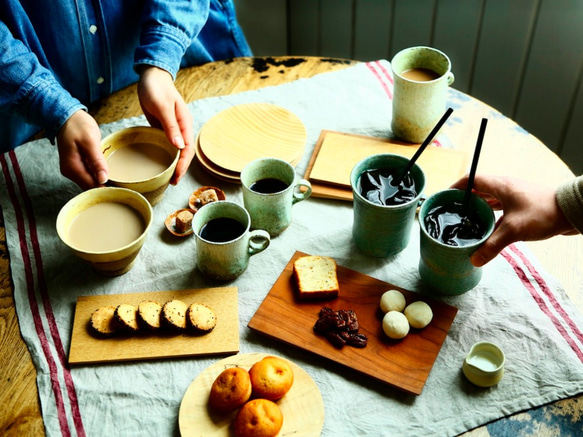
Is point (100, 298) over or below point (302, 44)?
over

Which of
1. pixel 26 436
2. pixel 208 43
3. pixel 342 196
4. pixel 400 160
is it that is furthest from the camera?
pixel 208 43

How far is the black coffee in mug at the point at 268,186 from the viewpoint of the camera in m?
Answer: 1.25

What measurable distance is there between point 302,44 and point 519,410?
1.84 m

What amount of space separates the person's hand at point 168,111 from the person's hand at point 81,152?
155 mm

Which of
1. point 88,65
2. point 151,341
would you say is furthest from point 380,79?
point 151,341

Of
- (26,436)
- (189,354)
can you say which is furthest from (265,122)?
(26,436)

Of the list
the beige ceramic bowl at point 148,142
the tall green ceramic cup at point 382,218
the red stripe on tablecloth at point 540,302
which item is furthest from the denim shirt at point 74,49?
the red stripe on tablecloth at point 540,302

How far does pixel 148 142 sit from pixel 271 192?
0.35 m

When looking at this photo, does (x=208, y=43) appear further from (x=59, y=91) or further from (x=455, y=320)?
(x=455, y=320)

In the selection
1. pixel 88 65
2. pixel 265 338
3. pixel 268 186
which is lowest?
pixel 265 338

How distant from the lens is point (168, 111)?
1.34 m

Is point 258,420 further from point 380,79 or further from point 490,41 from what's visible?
point 490,41

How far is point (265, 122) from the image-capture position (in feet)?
4.91

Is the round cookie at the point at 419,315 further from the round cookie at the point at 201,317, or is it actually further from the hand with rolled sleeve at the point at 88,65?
the hand with rolled sleeve at the point at 88,65
